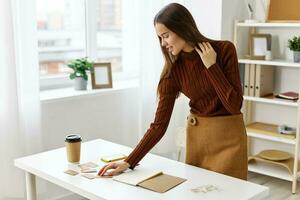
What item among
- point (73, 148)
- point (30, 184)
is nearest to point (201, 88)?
point (73, 148)

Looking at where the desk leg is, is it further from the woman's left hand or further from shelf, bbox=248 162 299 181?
shelf, bbox=248 162 299 181

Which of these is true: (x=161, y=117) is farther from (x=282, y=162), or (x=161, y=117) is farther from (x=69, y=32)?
(x=282, y=162)

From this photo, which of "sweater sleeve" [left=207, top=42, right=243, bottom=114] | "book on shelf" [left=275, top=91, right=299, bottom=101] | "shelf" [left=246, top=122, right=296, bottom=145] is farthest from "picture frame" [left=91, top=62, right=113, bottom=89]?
"sweater sleeve" [left=207, top=42, right=243, bottom=114]

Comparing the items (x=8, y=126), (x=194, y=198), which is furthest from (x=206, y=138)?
(x=8, y=126)

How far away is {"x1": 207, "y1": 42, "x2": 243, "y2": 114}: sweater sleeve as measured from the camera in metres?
1.76

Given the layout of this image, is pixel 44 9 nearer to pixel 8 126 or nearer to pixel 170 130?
pixel 8 126

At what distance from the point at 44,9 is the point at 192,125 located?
182cm

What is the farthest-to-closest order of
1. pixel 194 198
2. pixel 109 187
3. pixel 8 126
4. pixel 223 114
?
pixel 8 126 → pixel 223 114 → pixel 109 187 → pixel 194 198

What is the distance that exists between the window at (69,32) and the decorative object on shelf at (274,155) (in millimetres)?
1504

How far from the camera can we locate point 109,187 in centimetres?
166

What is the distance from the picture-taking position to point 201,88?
1879mm

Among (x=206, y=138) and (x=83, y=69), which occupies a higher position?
(x=83, y=69)

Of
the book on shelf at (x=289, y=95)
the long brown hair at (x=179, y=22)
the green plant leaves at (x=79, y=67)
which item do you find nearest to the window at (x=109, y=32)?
the green plant leaves at (x=79, y=67)

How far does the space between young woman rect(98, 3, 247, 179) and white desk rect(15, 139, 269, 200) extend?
0.35ft
